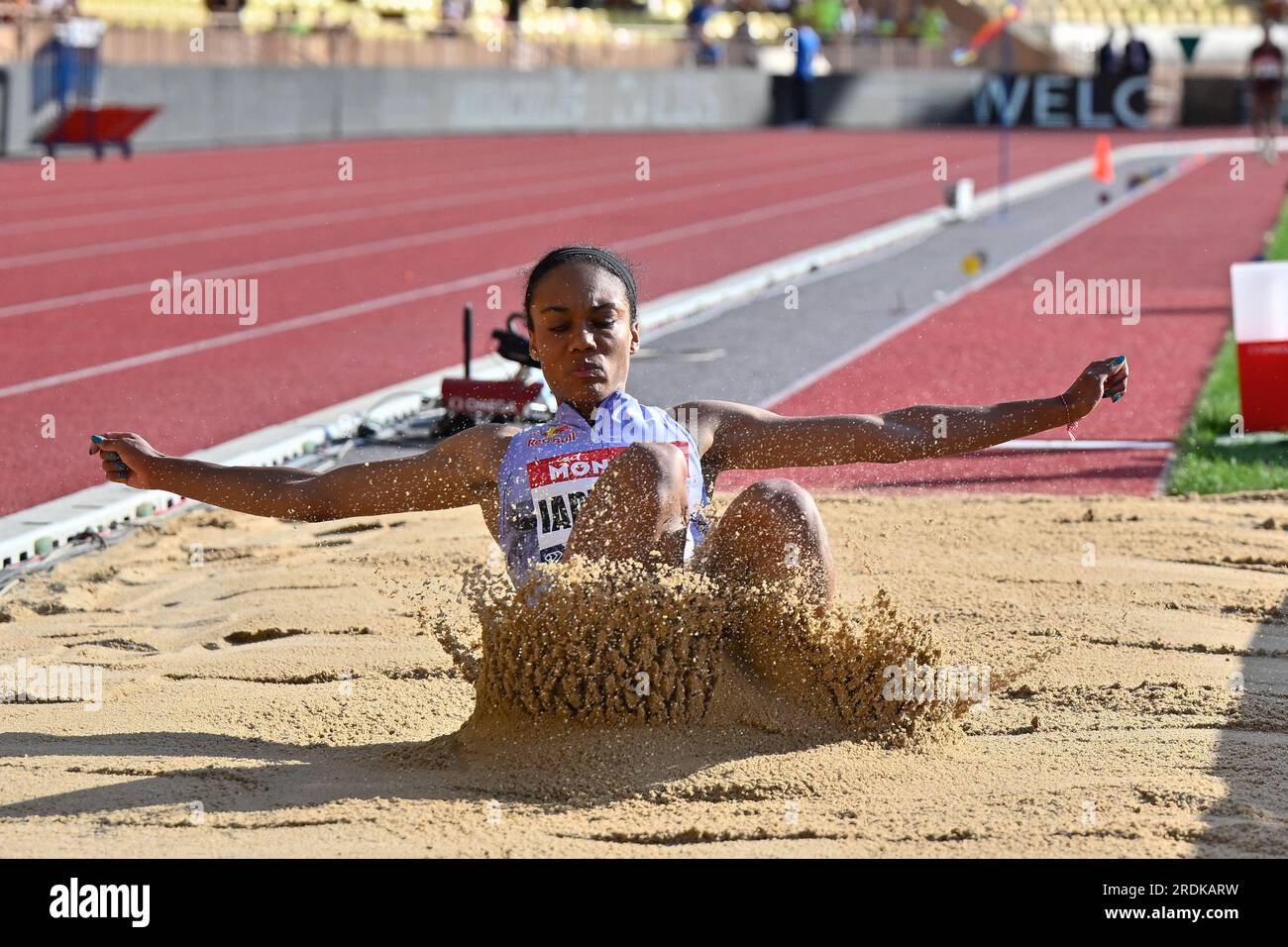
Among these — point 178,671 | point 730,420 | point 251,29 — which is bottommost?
point 178,671

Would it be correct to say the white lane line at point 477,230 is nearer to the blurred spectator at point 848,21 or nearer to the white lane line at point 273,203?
the white lane line at point 273,203

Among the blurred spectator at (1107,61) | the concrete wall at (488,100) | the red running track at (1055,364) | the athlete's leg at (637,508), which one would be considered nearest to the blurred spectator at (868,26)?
the concrete wall at (488,100)

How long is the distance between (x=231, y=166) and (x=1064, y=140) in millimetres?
17098

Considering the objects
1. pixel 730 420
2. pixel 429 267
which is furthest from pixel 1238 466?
pixel 429 267

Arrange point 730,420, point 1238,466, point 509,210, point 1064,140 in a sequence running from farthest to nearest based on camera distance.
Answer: point 1064,140 → point 509,210 → point 1238,466 → point 730,420

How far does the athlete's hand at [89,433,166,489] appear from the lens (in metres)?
4.18

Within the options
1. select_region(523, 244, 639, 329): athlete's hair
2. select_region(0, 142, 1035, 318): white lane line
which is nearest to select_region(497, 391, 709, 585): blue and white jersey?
select_region(523, 244, 639, 329): athlete's hair

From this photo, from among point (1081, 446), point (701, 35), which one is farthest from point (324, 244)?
point (701, 35)

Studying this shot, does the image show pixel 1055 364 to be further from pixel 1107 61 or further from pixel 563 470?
pixel 1107 61

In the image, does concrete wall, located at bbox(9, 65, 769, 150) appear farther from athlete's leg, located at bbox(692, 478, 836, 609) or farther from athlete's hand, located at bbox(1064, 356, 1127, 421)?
athlete's hand, located at bbox(1064, 356, 1127, 421)

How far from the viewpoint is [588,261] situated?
13.3 feet
